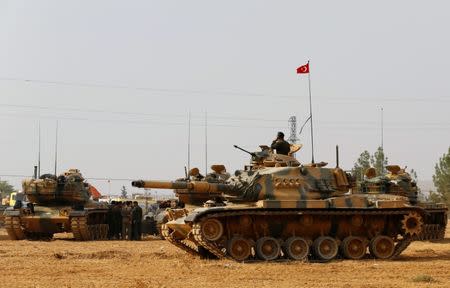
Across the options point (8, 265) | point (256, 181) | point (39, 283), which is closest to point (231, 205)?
point (256, 181)

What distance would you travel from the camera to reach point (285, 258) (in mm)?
22609

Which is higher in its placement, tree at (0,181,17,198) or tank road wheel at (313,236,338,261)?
tree at (0,181,17,198)

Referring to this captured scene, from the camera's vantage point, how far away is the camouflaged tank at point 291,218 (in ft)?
71.3

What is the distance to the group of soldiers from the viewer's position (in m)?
36.0

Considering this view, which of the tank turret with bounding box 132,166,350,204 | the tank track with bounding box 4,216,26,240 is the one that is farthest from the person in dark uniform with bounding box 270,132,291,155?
the tank track with bounding box 4,216,26,240

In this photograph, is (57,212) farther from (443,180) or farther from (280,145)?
(443,180)

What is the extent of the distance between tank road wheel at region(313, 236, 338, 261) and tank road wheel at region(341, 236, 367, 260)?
35 cm

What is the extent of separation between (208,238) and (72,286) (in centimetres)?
623

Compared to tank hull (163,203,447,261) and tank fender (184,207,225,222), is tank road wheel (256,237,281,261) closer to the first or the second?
tank hull (163,203,447,261)

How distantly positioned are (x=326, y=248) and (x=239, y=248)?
8.03ft

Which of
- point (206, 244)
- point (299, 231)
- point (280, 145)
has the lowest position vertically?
point (206, 244)

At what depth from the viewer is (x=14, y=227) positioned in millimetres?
34375

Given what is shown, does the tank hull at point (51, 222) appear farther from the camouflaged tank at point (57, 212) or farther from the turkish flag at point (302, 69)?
the turkish flag at point (302, 69)

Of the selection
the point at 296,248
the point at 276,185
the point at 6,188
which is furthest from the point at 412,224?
the point at 6,188
